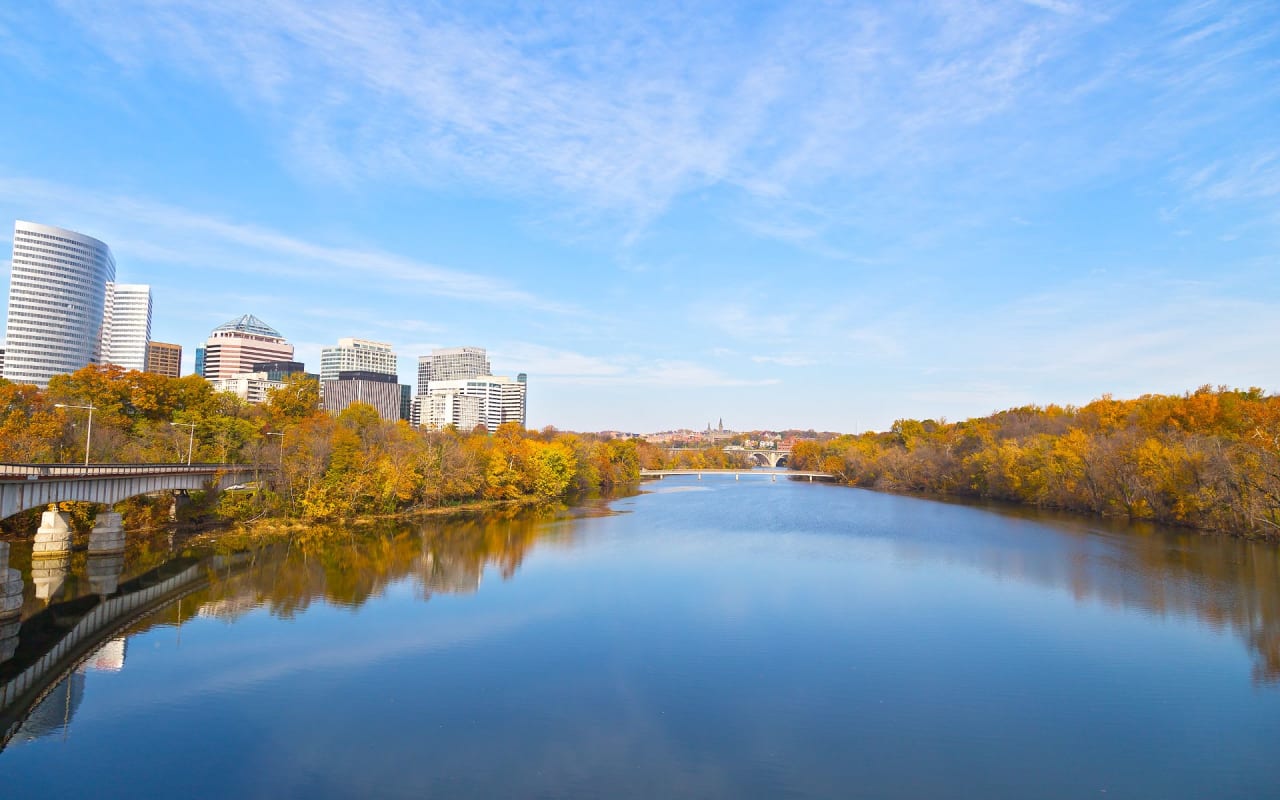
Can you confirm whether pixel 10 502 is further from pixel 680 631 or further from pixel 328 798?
pixel 680 631

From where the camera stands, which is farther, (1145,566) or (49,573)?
(1145,566)

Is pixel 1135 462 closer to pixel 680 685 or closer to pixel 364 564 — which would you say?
pixel 680 685

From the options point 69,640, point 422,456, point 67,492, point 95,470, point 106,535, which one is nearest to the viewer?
Result: point 69,640

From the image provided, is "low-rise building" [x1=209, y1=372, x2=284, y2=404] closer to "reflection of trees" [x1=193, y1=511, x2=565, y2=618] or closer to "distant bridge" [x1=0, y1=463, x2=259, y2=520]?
"reflection of trees" [x1=193, y1=511, x2=565, y2=618]

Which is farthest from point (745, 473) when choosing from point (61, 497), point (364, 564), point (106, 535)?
point (61, 497)

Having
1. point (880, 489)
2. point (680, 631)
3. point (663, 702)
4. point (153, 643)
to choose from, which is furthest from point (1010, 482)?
point (153, 643)

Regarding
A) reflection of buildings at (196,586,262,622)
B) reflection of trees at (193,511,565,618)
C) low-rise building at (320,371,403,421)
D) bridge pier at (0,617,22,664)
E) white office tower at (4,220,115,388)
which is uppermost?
white office tower at (4,220,115,388)

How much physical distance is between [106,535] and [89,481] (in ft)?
16.5

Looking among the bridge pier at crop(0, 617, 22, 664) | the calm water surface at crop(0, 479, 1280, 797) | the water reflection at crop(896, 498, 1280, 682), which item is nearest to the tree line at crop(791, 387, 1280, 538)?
→ the water reflection at crop(896, 498, 1280, 682)

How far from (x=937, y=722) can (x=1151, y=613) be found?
1586 cm

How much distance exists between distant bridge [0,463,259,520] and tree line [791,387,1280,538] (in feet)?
206

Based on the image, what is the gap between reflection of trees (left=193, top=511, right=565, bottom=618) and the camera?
94.8ft

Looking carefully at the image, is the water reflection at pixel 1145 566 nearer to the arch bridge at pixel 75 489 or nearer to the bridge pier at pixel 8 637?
the bridge pier at pixel 8 637

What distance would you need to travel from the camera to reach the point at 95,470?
3281 cm
